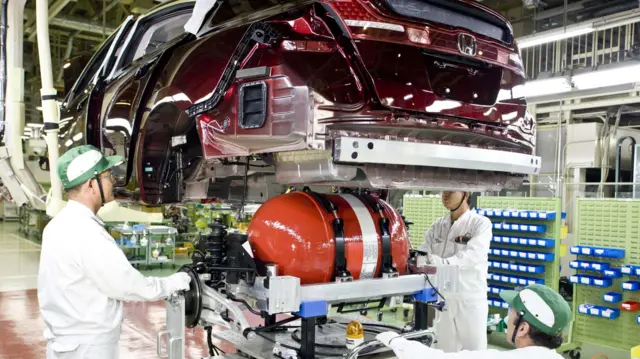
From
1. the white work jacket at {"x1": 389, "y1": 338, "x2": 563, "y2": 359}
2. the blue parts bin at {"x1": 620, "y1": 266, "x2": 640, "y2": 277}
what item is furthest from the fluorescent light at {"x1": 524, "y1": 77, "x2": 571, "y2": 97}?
the white work jacket at {"x1": 389, "y1": 338, "x2": 563, "y2": 359}

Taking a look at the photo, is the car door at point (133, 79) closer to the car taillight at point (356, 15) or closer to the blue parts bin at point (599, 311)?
the car taillight at point (356, 15)

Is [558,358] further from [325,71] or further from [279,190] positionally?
[279,190]

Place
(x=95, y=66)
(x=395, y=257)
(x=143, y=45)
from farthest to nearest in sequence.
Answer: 1. (x=95, y=66)
2. (x=143, y=45)
3. (x=395, y=257)

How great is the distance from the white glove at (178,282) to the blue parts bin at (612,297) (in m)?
4.29

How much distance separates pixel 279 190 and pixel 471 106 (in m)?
1.58

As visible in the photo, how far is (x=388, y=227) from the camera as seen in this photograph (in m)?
2.68

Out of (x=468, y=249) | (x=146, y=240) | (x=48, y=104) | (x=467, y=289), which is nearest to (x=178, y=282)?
(x=48, y=104)

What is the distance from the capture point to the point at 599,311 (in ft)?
16.9

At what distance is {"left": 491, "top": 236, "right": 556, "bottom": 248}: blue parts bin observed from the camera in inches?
218

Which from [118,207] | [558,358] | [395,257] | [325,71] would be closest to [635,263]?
[395,257]

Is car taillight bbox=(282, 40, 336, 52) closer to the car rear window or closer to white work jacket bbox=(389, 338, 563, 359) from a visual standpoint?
the car rear window

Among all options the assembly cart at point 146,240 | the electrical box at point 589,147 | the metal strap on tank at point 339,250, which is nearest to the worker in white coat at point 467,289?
the metal strap on tank at point 339,250

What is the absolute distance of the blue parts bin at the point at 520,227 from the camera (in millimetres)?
5548

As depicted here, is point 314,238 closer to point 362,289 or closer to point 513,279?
point 362,289
